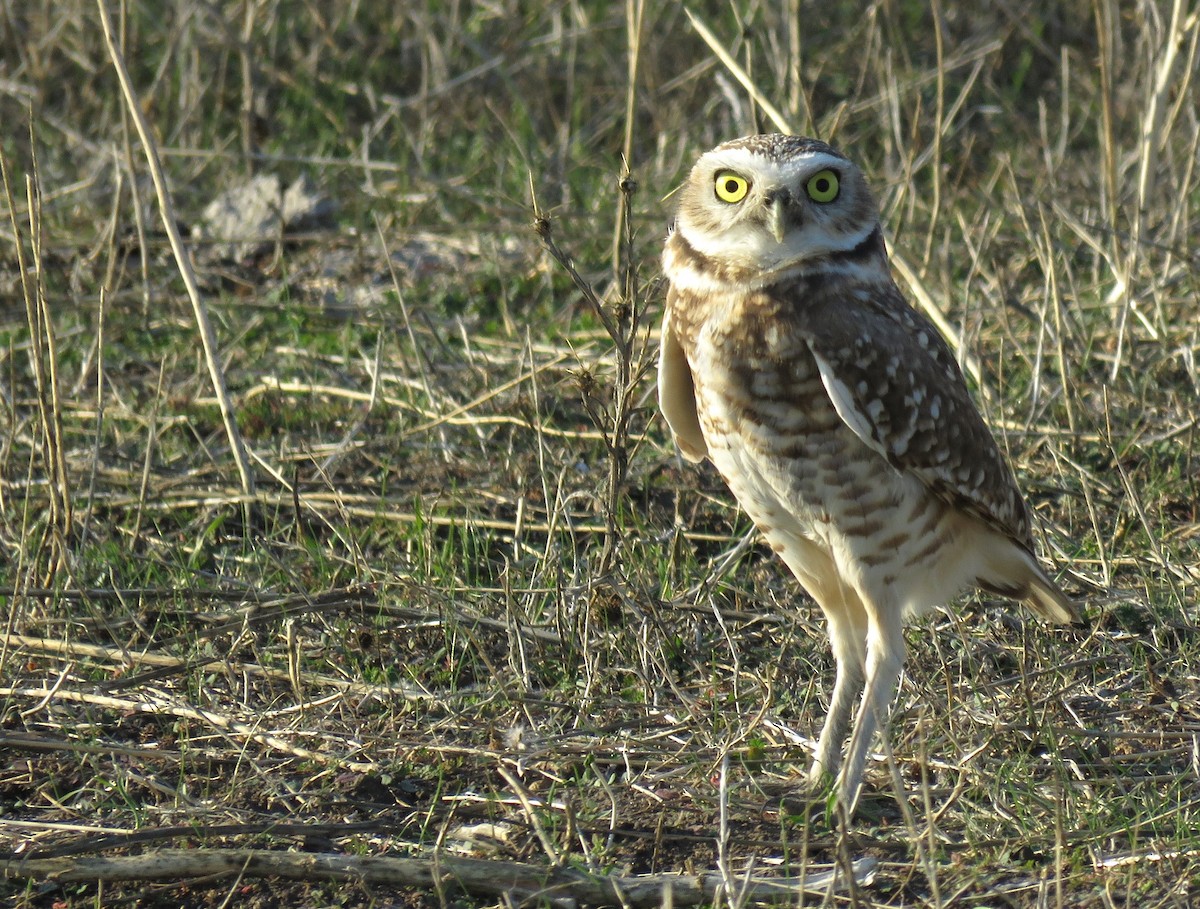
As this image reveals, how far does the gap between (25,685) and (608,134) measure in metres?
4.42

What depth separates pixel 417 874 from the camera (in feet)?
9.26

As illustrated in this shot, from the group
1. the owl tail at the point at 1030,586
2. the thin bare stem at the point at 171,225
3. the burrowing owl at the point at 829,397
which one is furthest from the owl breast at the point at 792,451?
the thin bare stem at the point at 171,225

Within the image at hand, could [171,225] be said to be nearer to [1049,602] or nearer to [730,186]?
[730,186]

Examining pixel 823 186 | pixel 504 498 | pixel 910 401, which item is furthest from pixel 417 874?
pixel 504 498

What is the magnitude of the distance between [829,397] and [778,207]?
402 mm

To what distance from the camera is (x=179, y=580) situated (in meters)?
4.12

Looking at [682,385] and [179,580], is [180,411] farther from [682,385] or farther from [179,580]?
[682,385]

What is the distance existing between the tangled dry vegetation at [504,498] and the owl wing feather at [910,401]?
420 mm

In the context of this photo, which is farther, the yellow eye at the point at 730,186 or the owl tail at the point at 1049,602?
the owl tail at the point at 1049,602

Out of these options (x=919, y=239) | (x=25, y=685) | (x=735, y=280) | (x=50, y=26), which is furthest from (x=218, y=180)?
(x=735, y=280)

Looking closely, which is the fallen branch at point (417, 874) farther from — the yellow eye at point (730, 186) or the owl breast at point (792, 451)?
the yellow eye at point (730, 186)

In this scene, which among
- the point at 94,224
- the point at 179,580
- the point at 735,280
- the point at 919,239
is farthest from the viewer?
the point at 94,224

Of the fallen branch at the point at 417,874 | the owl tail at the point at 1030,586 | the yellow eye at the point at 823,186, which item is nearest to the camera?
the fallen branch at the point at 417,874

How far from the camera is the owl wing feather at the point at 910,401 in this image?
309 cm
